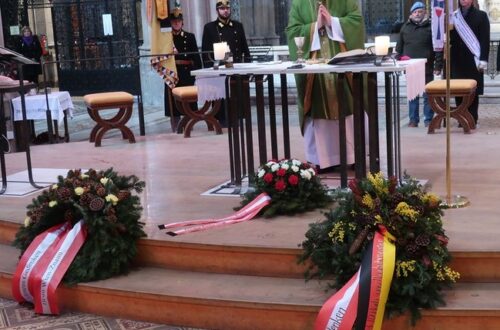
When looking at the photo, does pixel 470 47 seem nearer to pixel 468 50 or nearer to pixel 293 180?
pixel 468 50

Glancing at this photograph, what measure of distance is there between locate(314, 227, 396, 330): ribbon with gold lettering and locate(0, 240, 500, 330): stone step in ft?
0.45

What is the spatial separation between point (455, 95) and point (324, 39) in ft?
9.20

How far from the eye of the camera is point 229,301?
4148 mm

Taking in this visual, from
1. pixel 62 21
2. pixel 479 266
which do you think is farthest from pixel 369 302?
pixel 62 21

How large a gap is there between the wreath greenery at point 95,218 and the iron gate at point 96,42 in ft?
37.8

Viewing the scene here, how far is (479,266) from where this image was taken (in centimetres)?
414

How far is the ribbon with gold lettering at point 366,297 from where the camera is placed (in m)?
3.78

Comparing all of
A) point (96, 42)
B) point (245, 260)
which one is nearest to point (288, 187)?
point (245, 260)

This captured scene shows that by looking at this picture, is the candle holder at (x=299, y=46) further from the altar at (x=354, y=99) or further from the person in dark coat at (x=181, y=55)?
the person in dark coat at (x=181, y=55)

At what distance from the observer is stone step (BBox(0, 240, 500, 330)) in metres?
3.87

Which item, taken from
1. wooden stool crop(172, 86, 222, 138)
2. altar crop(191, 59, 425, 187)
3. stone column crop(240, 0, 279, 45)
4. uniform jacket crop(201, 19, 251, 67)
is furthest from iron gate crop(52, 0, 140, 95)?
altar crop(191, 59, 425, 187)

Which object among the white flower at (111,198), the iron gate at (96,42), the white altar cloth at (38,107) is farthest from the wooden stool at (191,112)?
the iron gate at (96,42)

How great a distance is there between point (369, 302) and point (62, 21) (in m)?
14.4

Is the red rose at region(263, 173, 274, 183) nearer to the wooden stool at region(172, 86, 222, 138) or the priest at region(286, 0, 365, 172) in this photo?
the priest at region(286, 0, 365, 172)
